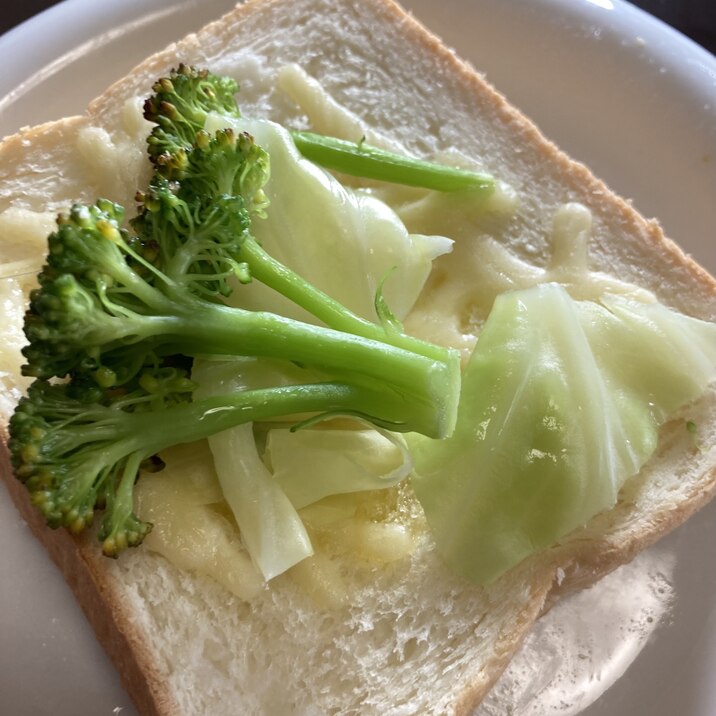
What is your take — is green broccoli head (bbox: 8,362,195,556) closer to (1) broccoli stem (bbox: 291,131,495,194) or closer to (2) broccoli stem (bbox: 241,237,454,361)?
(2) broccoli stem (bbox: 241,237,454,361)

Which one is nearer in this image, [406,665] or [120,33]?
[406,665]

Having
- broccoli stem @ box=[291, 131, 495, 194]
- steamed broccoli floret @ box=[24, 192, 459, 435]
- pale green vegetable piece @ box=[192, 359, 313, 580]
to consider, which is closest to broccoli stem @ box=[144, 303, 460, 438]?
steamed broccoli floret @ box=[24, 192, 459, 435]

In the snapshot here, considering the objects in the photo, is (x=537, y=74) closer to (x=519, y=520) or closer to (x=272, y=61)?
(x=272, y=61)

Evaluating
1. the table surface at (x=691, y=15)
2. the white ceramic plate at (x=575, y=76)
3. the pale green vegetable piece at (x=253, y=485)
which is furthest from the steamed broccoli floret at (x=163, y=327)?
the table surface at (x=691, y=15)

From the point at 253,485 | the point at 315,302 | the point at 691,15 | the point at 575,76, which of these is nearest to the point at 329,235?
the point at 315,302

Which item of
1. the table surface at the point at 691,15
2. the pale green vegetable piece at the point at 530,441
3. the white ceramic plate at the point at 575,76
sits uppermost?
the pale green vegetable piece at the point at 530,441

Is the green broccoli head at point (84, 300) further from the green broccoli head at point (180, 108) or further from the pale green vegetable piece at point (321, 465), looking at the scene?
the pale green vegetable piece at point (321, 465)

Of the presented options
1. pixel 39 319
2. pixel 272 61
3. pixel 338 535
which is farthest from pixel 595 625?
pixel 272 61
